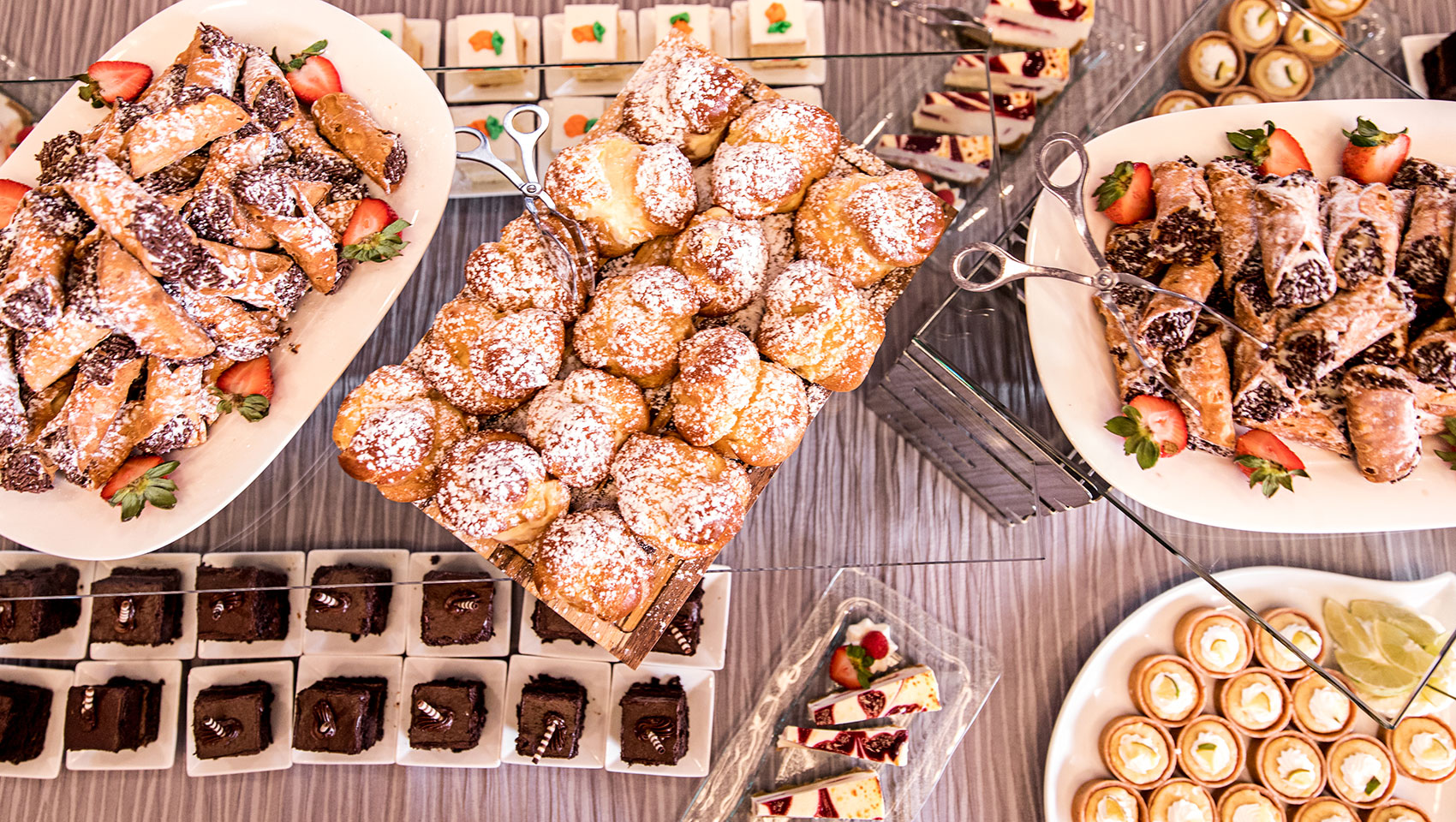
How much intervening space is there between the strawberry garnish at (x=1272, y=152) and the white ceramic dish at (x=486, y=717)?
6.57 ft

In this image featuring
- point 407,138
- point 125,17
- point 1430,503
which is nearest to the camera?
point 1430,503

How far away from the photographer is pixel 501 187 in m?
2.02

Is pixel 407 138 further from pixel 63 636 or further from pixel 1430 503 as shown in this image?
pixel 1430 503

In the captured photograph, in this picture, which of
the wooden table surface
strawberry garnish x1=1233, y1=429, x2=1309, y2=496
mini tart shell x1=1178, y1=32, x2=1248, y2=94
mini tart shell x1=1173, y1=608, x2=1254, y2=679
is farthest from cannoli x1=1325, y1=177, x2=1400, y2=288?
mini tart shell x1=1173, y1=608, x2=1254, y2=679

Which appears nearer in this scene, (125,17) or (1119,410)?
(1119,410)

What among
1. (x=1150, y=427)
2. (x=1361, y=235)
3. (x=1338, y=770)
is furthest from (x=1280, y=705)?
(x=1361, y=235)

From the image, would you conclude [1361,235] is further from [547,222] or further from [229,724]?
[229,724]

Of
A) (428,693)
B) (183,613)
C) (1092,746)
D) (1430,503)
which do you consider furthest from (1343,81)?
(183,613)

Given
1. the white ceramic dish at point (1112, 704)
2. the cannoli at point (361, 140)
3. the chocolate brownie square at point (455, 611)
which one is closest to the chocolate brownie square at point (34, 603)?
the chocolate brownie square at point (455, 611)

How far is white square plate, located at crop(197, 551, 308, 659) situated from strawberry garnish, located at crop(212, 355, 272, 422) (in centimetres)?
59

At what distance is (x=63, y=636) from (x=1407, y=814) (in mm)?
3426

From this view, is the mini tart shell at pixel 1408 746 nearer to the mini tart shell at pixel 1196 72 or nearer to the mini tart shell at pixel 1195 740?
the mini tart shell at pixel 1195 740

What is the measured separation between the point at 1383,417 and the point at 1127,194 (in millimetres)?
560

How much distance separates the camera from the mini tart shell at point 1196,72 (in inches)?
75.5
